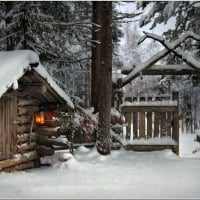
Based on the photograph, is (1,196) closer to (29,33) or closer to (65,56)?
(29,33)

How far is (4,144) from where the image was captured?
11.6 m

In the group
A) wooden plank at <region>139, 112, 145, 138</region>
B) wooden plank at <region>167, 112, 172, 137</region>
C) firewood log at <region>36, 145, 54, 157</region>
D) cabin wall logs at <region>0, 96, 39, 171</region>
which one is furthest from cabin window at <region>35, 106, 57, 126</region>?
wooden plank at <region>167, 112, 172, 137</region>

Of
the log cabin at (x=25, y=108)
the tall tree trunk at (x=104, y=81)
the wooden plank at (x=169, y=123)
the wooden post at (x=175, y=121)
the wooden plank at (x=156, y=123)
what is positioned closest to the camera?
the log cabin at (x=25, y=108)

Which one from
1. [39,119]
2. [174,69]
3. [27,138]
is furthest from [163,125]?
[27,138]

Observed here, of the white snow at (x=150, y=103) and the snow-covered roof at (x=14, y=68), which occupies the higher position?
the snow-covered roof at (x=14, y=68)

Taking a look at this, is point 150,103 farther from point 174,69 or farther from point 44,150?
point 44,150

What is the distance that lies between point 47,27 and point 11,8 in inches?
51.8

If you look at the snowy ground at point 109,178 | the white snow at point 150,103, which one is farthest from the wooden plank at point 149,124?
the snowy ground at point 109,178

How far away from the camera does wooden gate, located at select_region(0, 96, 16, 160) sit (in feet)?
37.7

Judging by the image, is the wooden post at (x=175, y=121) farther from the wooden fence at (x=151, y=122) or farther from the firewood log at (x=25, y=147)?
the firewood log at (x=25, y=147)

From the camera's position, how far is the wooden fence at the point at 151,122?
15.5 metres

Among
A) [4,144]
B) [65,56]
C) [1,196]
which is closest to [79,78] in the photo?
[65,56]

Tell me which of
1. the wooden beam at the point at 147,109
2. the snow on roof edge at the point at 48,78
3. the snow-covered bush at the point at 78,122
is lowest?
the snow-covered bush at the point at 78,122

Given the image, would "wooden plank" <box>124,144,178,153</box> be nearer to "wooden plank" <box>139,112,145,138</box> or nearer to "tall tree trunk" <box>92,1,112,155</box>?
"wooden plank" <box>139,112,145,138</box>
